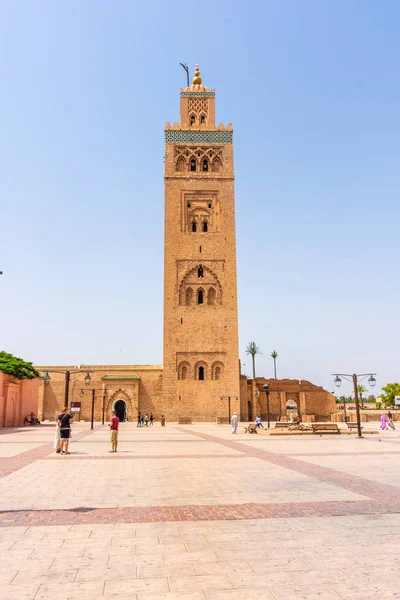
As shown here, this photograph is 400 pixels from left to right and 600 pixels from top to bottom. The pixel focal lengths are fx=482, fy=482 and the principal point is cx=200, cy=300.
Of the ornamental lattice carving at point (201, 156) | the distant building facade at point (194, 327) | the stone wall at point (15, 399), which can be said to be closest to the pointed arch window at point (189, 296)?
the distant building facade at point (194, 327)

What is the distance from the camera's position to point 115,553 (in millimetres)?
4293

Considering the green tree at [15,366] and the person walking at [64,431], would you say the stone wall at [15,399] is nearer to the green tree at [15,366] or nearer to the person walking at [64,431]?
the green tree at [15,366]

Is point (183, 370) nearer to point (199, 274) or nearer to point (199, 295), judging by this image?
point (199, 295)

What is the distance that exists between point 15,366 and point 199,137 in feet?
89.0

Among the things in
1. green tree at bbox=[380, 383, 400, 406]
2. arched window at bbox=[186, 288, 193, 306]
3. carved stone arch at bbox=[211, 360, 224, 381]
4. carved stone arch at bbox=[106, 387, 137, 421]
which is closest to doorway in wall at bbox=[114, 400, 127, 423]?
carved stone arch at bbox=[106, 387, 137, 421]

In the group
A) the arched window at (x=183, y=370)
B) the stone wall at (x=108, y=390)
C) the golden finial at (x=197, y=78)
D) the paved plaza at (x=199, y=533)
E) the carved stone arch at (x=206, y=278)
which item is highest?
the golden finial at (x=197, y=78)

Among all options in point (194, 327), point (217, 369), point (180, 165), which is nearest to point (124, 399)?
point (217, 369)

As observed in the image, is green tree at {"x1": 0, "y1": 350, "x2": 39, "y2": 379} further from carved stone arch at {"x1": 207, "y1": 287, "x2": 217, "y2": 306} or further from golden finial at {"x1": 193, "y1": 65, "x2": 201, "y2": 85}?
Answer: golden finial at {"x1": 193, "y1": 65, "x2": 201, "y2": 85}

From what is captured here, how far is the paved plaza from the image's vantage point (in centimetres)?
353

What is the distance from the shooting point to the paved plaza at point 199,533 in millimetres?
3533

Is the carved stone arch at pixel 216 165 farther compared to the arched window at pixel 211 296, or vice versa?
the carved stone arch at pixel 216 165

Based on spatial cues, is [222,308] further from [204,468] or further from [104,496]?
[104,496]

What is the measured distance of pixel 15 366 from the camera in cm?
2898

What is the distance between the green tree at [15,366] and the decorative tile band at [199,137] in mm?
24976
